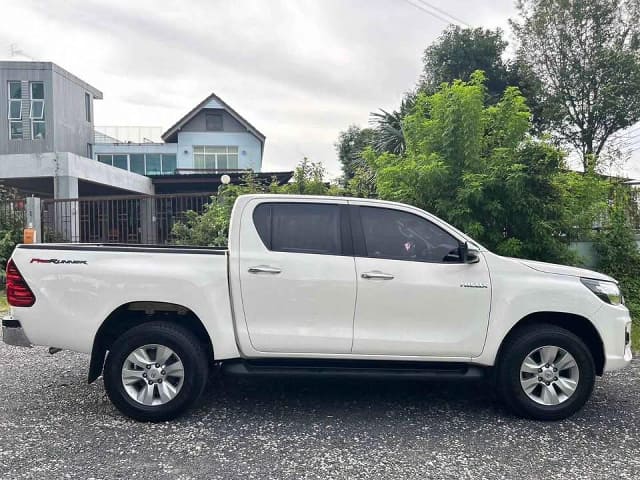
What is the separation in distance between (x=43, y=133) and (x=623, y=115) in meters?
25.8

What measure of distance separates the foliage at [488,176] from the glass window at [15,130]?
76.5 ft

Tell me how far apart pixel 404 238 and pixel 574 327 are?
66.5 inches

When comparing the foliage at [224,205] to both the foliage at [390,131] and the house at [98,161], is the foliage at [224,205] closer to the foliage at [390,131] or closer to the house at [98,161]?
the house at [98,161]

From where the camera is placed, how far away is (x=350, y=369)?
4.51 meters

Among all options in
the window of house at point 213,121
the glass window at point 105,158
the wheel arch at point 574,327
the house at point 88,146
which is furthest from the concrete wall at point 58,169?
the wheel arch at point 574,327

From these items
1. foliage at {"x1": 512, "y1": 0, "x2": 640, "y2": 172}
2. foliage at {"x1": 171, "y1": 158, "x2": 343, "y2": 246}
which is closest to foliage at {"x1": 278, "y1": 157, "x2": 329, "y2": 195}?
foliage at {"x1": 171, "y1": 158, "x2": 343, "y2": 246}

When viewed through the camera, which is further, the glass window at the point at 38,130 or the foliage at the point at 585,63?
the glass window at the point at 38,130

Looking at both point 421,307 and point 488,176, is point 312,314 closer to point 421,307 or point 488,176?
point 421,307

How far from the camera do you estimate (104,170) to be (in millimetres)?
20625

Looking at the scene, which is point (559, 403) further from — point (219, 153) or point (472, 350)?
point (219, 153)

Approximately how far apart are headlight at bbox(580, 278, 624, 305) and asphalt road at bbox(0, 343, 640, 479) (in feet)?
3.34

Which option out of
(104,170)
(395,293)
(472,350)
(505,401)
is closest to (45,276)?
(395,293)

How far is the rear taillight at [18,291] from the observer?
4.48 meters

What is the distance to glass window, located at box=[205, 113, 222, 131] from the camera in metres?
34.0
